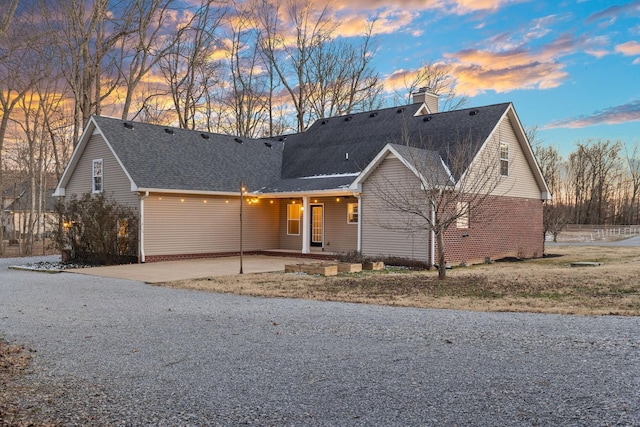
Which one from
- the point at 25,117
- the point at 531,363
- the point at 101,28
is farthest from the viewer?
the point at 25,117

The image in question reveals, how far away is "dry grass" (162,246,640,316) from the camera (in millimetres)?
9453

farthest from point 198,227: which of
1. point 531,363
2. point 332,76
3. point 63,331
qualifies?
point 332,76

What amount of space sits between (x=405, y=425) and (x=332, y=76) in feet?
116

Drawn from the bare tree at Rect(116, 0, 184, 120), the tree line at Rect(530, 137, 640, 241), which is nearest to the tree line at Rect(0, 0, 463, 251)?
the bare tree at Rect(116, 0, 184, 120)

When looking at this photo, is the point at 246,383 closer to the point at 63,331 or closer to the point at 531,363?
the point at 531,363

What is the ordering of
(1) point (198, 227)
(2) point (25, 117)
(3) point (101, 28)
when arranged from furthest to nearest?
(2) point (25, 117)
(3) point (101, 28)
(1) point (198, 227)

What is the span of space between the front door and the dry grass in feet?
20.1

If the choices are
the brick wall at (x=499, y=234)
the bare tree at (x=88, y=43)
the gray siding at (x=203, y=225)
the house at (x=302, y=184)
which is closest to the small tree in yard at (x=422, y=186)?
the house at (x=302, y=184)

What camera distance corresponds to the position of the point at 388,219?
699 inches

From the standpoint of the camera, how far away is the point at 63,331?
24.8 feet

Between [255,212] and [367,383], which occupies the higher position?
[255,212]

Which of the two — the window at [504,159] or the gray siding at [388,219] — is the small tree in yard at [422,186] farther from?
the window at [504,159]

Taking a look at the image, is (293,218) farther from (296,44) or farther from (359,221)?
(296,44)

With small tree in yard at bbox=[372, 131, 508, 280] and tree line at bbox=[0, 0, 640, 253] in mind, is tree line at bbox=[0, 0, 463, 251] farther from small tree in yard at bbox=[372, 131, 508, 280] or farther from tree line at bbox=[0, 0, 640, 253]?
small tree in yard at bbox=[372, 131, 508, 280]
